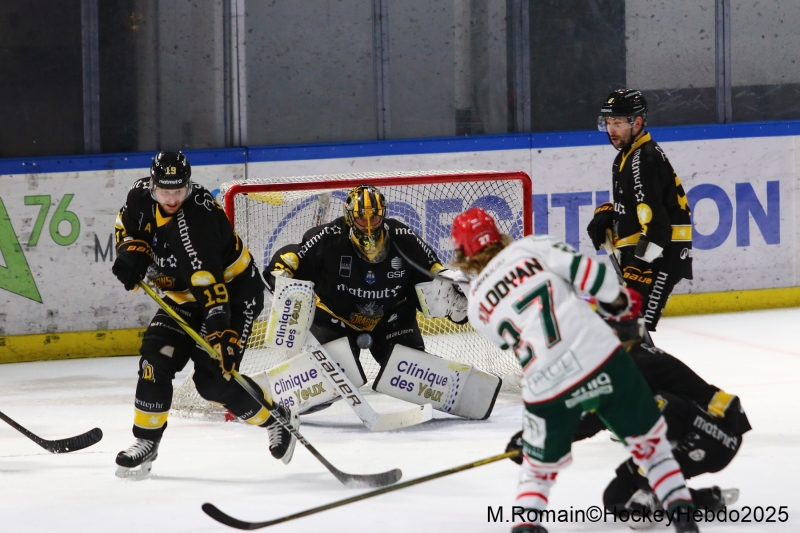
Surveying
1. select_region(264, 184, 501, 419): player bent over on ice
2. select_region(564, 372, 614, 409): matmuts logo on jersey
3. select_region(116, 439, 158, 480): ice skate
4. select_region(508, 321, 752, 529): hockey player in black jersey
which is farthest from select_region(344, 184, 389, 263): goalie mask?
select_region(564, 372, 614, 409): matmuts logo on jersey

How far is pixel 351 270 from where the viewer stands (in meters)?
4.77

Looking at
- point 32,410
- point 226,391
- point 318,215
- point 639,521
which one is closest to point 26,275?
point 32,410

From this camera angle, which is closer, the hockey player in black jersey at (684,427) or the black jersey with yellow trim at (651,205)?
the hockey player in black jersey at (684,427)

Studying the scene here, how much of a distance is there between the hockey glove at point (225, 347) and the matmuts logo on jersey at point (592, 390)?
1421 mm

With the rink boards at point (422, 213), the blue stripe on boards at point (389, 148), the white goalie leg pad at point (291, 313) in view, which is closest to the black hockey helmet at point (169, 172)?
the white goalie leg pad at point (291, 313)

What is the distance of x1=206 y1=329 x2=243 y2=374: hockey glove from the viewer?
3.88 metres

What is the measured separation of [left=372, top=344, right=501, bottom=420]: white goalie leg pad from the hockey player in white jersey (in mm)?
1791

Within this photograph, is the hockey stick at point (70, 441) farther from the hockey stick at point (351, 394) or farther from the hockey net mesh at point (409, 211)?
the hockey net mesh at point (409, 211)

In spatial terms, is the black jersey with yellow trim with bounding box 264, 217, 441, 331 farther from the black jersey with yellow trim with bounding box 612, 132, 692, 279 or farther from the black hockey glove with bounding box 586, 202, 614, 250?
the black jersey with yellow trim with bounding box 612, 132, 692, 279

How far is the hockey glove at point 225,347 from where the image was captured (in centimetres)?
388

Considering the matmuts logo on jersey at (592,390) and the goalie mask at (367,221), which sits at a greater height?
the goalie mask at (367,221)

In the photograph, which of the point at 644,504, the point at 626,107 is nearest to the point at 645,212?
the point at 626,107

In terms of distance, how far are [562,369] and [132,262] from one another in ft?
5.57

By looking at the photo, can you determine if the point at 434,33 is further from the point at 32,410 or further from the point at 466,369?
the point at 32,410
